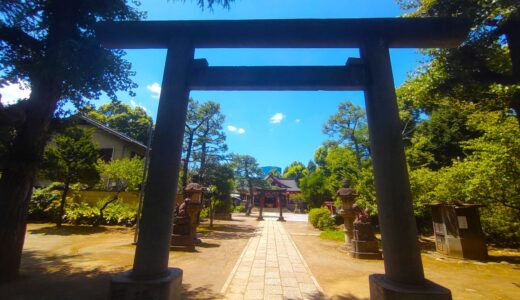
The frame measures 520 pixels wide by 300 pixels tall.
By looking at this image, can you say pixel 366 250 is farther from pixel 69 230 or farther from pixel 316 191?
pixel 316 191

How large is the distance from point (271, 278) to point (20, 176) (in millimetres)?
6234

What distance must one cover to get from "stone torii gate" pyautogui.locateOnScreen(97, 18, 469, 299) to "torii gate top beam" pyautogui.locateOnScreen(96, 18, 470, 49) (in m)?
0.01

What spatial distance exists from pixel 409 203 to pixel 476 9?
4844 mm

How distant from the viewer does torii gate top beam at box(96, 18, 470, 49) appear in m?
3.79

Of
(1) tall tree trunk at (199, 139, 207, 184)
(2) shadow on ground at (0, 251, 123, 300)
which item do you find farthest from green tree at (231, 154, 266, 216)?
(2) shadow on ground at (0, 251, 123, 300)

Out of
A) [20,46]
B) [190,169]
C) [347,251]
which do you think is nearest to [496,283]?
[347,251]

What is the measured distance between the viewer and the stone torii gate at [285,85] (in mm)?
3062

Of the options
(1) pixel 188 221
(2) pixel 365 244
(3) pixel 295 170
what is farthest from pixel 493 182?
(3) pixel 295 170

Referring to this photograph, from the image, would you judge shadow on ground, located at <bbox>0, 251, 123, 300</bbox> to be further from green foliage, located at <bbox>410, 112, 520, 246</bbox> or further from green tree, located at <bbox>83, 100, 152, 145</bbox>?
green tree, located at <bbox>83, 100, 152, 145</bbox>

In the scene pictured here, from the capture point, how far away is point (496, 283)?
617 cm

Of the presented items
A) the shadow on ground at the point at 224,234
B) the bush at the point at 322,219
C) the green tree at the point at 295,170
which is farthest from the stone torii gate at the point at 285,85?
the green tree at the point at 295,170

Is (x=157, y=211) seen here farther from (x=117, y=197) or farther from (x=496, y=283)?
(x=117, y=197)

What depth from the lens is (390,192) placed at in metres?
3.19

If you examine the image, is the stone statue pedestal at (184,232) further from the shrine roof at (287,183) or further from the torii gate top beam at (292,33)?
the shrine roof at (287,183)
